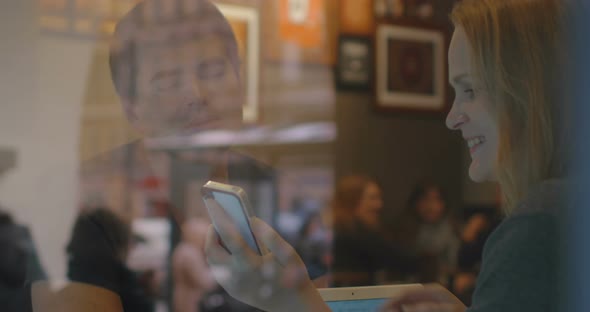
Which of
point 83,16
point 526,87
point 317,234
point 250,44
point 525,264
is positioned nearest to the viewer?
point 525,264

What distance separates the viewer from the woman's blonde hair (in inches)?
34.7

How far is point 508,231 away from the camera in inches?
31.9

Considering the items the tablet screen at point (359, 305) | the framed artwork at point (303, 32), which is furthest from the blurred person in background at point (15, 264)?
the framed artwork at point (303, 32)

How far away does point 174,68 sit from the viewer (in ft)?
3.84

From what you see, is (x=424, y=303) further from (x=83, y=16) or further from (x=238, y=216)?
(x=83, y=16)

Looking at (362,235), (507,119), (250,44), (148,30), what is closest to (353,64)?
(362,235)

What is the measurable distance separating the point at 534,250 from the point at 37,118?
1.01 m

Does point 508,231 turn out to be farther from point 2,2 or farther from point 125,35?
point 2,2

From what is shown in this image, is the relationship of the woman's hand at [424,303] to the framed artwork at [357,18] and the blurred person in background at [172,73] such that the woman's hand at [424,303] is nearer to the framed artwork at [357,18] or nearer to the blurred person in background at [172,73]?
the blurred person in background at [172,73]

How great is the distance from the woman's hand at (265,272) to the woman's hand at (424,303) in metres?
0.14

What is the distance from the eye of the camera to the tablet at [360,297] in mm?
1046

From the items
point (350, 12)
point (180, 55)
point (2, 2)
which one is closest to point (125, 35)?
point (180, 55)

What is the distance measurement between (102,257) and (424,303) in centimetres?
51

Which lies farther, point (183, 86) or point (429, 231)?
point (429, 231)
